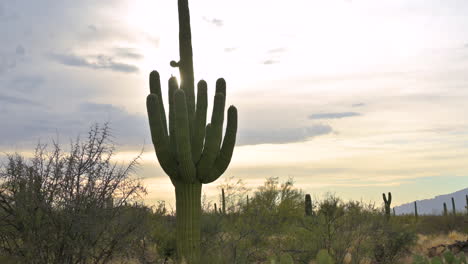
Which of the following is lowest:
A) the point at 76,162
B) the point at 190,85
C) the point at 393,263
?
the point at 393,263

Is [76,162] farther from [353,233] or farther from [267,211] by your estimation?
[267,211]

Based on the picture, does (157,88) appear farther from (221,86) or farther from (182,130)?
(182,130)

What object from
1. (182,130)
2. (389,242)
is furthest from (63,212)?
(389,242)

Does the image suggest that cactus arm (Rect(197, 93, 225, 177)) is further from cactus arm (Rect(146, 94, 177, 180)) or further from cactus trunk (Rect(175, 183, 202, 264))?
cactus arm (Rect(146, 94, 177, 180))

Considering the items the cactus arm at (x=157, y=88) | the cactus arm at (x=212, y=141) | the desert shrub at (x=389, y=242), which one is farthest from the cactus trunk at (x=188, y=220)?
the desert shrub at (x=389, y=242)

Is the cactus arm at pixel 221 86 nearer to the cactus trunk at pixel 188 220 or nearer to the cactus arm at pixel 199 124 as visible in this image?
the cactus arm at pixel 199 124

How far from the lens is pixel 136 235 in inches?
502

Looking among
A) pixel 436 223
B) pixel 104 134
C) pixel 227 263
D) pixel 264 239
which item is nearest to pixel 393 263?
pixel 264 239

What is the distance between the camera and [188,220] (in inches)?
561

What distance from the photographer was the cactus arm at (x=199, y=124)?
14.5m

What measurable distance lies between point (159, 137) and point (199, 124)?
3.66 feet

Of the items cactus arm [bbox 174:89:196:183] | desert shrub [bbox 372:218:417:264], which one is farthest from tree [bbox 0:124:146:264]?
Result: desert shrub [bbox 372:218:417:264]

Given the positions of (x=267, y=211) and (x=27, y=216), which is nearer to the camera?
(x=27, y=216)

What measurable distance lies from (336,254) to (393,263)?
13.3ft
